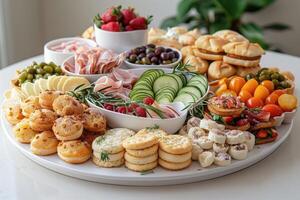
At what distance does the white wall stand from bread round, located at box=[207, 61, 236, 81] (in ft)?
5.43

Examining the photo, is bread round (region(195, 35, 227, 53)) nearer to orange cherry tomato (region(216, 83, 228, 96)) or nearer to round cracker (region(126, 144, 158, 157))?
orange cherry tomato (region(216, 83, 228, 96))

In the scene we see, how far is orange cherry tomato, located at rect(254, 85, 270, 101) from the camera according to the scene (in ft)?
5.04

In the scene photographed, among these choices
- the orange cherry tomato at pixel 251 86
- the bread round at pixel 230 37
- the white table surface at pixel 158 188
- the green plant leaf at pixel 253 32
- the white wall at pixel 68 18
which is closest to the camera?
the white table surface at pixel 158 188

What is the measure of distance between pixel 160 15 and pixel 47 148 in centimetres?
220

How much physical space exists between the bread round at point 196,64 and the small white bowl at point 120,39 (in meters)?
0.20

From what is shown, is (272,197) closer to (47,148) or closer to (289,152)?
(289,152)

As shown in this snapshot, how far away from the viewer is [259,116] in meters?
1.41

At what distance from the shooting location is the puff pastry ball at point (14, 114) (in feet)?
A: 4.79

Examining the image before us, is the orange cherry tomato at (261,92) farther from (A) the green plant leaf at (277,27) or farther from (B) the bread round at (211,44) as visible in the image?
(A) the green plant leaf at (277,27)

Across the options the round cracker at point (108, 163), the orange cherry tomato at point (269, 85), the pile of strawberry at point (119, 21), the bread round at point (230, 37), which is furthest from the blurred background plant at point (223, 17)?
the round cracker at point (108, 163)

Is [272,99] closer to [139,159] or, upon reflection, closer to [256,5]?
[139,159]

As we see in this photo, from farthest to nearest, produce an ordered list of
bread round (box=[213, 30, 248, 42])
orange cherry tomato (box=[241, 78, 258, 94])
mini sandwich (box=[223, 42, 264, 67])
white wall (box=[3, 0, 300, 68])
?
white wall (box=[3, 0, 300, 68]) < bread round (box=[213, 30, 248, 42]) < mini sandwich (box=[223, 42, 264, 67]) < orange cherry tomato (box=[241, 78, 258, 94])

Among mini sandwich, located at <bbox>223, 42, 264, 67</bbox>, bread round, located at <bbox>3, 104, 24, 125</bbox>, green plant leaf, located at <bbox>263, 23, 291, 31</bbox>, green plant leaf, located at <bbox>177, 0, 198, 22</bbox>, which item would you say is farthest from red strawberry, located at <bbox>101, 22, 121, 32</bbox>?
green plant leaf, located at <bbox>263, 23, 291, 31</bbox>

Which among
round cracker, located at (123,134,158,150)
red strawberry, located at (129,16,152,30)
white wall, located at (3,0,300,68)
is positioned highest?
red strawberry, located at (129,16,152,30)
